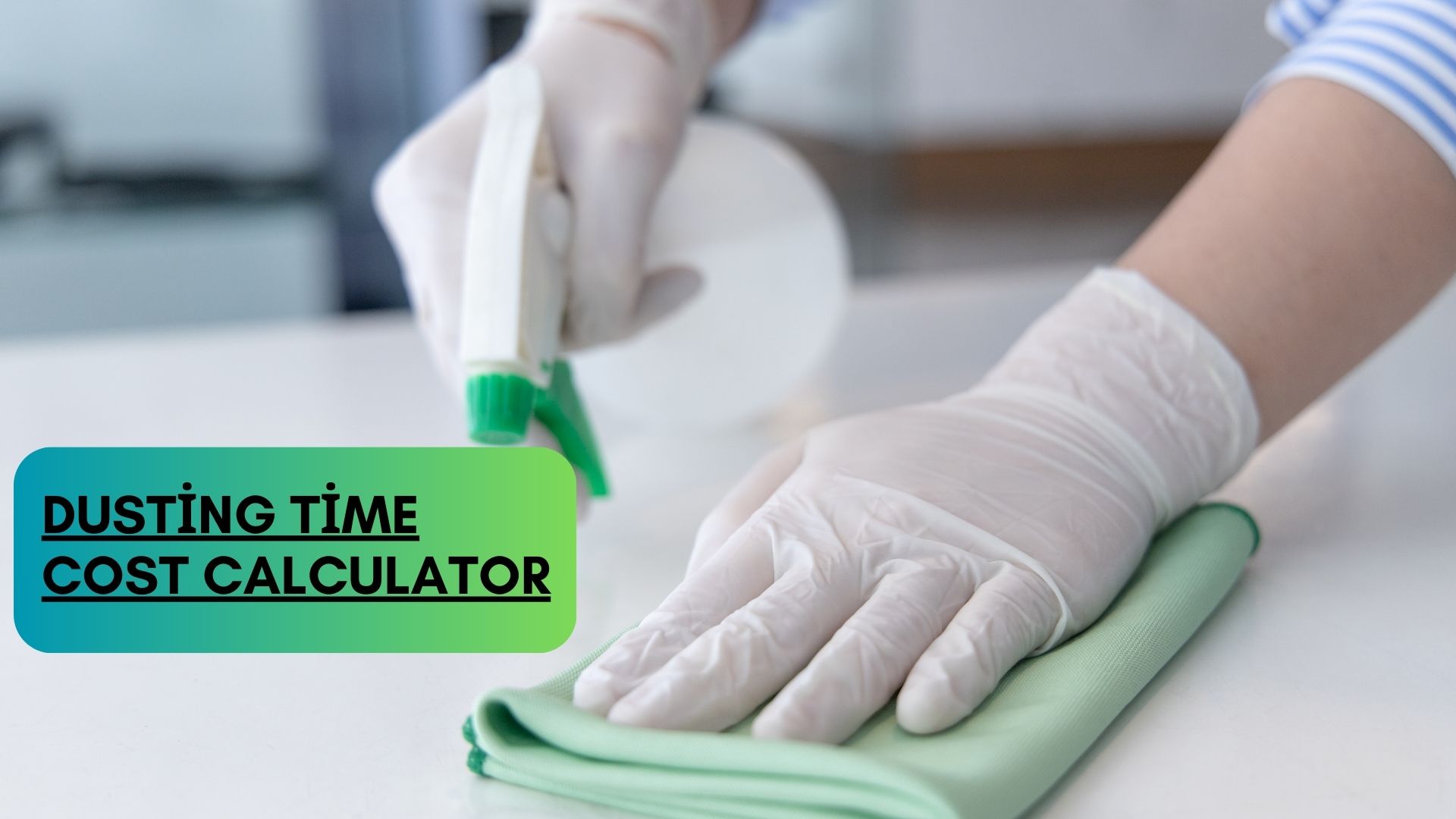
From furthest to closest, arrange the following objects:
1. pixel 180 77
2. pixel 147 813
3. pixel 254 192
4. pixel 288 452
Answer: pixel 254 192, pixel 180 77, pixel 288 452, pixel 147 813

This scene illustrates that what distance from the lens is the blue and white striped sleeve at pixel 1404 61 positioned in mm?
616

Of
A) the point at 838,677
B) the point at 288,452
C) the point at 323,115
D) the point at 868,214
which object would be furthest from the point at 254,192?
the point at 838,677

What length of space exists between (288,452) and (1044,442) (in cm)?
35

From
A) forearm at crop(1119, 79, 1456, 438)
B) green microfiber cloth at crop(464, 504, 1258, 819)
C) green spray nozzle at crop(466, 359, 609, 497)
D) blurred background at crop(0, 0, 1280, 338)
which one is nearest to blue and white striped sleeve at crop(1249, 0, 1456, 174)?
forearm at crop(1119, 79, 1456, 438)

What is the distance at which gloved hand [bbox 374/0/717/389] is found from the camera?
0.72 meters

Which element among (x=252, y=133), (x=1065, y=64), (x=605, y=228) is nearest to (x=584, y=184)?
(x=605, y=228)

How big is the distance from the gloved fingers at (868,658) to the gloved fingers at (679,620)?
1.8 inches

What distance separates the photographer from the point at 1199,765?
446 mm

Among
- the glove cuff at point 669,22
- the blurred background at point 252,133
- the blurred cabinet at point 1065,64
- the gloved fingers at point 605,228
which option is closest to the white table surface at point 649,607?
the gloved fingers at point 605,228

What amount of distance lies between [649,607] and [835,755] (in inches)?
9.4

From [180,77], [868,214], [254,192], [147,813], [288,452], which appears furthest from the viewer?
[868,214]

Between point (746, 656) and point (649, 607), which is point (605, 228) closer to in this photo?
point (649, 607)

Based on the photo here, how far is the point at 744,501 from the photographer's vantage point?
1.91 feet

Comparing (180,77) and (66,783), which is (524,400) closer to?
(66,783)
